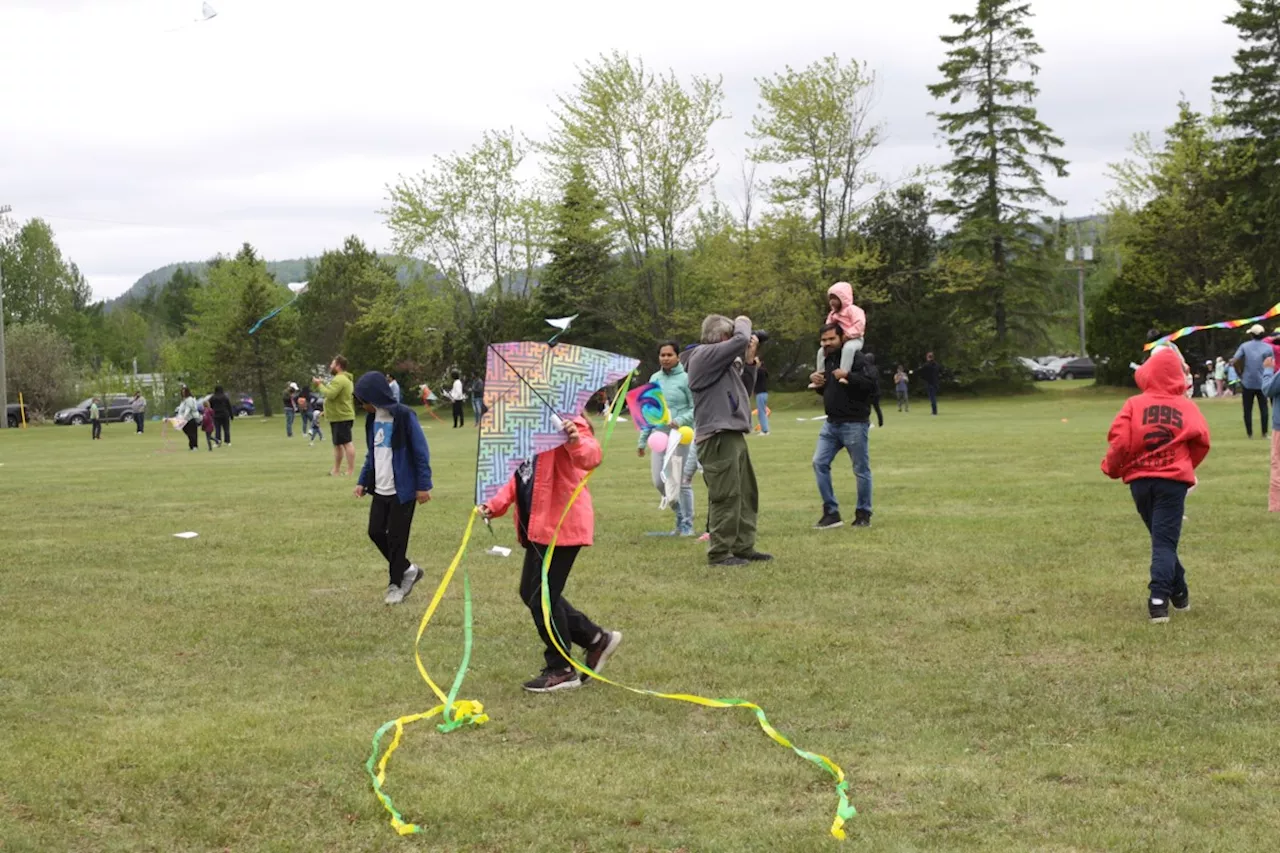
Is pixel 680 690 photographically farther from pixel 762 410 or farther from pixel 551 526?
pixel 762 410

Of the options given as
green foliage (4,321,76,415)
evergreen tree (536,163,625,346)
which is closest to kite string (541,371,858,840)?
evergreen tree (536,163,625,346)

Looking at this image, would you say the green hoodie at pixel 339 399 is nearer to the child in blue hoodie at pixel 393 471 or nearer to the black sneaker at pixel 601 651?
the child in blue hoodie at pixel 393 471

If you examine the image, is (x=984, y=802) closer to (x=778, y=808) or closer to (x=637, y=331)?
(x=778, y=808)

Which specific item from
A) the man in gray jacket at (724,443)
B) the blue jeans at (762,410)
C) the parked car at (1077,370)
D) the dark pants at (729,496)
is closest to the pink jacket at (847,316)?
the man in gray jacket at (724,443)

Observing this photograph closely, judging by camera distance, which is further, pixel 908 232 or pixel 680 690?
pixel 908 232

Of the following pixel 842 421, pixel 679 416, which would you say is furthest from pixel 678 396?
pixel 842 421

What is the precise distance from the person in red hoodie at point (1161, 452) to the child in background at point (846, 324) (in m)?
4.18

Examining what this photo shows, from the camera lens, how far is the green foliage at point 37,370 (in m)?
75.1

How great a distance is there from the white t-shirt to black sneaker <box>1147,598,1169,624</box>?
5.50m

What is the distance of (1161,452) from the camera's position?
834cm

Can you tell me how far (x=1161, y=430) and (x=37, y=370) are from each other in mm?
77612

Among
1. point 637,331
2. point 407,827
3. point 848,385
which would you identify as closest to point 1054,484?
point 848,385

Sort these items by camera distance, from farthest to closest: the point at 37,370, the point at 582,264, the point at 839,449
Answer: the point at 37,370
the point at 582,264
the point at 839,449

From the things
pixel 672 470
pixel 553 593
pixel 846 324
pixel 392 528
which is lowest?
pixel 553 593
